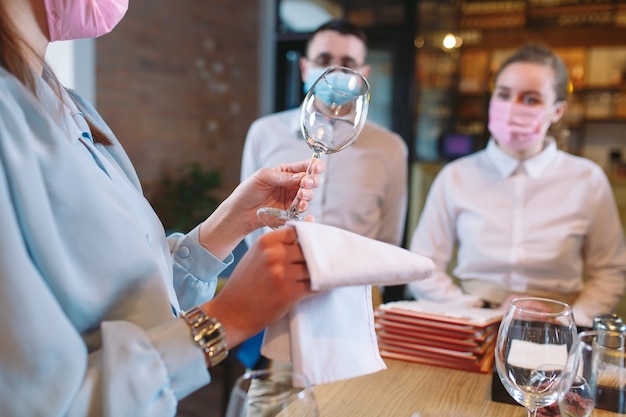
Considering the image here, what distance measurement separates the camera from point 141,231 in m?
0.84

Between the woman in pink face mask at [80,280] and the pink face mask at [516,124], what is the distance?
163 centimetres

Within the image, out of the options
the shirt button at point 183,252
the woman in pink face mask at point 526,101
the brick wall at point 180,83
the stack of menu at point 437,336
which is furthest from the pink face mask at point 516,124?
the brick wall at point 180,83

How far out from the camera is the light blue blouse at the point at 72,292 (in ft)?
2.29

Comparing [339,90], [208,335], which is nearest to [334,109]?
[339,90]

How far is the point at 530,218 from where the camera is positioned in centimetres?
222

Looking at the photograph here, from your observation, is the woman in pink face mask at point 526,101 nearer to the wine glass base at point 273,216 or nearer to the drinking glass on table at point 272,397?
the wine glass base at point 273,216

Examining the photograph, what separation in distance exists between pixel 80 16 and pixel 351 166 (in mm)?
1893

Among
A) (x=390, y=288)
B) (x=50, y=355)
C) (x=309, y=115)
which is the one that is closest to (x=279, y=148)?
(x=390, y=288)

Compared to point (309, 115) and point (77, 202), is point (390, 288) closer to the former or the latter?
point (309, 115)

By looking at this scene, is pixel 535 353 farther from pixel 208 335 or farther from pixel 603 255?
pixel 603 255

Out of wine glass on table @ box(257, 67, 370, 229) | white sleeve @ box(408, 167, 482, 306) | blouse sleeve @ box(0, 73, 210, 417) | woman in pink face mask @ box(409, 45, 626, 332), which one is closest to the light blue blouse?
blouse sleeve @ box(0, 73, 210, 417)

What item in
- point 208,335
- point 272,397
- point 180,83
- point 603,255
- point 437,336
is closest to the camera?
point 272,397

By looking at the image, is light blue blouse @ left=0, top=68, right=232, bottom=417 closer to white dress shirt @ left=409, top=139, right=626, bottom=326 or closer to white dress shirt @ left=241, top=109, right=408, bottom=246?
white dress shirt @ left=409, top=139, right=626, bottom=326

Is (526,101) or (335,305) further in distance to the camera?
(526,101)
